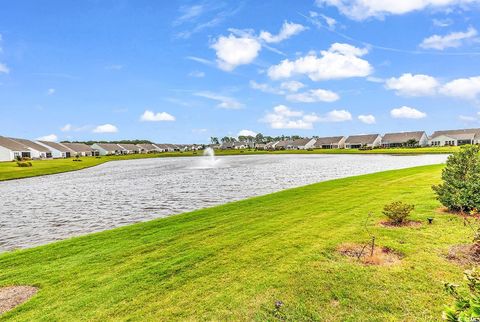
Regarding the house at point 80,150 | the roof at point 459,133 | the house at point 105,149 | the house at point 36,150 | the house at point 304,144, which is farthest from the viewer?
the house at point 304,144

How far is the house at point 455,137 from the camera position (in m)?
124

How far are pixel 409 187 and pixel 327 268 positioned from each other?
1463cm

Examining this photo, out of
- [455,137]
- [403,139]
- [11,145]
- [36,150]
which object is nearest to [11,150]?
[11,145]

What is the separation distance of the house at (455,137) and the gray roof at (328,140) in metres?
41.8

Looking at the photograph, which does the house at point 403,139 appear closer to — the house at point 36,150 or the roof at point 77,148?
the house at point 36,150

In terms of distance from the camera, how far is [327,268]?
7344 millimetres

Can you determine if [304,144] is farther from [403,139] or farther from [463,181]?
[463,181]

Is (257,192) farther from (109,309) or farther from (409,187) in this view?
(109,309)

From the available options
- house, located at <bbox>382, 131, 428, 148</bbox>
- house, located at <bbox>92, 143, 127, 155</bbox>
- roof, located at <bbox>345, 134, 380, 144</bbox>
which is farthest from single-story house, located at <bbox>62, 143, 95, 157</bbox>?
house, located at <bbox>382, 131, 428, 148</bbox>

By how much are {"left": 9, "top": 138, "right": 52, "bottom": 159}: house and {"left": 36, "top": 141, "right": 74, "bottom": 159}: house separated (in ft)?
13.8

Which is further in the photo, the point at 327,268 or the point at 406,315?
the point at 327,268

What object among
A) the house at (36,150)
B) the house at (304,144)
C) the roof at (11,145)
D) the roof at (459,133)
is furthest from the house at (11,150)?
the roof at (459,133)

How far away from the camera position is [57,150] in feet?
414

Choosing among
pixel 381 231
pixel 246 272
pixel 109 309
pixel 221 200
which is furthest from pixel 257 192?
pixel 109 309
